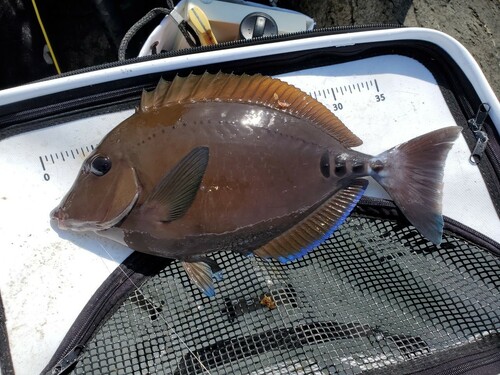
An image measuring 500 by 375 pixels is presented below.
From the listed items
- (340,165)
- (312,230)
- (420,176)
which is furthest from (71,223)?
(420,176)

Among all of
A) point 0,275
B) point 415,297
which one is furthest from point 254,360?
point 0,275

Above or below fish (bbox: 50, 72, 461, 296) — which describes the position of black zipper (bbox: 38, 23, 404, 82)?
above

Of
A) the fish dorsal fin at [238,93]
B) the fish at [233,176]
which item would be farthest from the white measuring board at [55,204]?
the fish dorsal fin at [238,93]

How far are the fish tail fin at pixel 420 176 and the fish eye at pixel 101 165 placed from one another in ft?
3.08

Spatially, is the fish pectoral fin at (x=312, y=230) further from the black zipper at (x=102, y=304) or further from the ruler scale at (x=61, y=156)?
the ruler scale at (x=61, y=156)

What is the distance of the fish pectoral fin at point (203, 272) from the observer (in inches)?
71.4

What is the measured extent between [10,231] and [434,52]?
179cm

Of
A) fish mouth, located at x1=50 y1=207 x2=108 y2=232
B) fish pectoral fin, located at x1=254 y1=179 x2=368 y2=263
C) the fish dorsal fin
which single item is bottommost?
fish mouth, located at x1=50 y1=207 x2=108 y2=232

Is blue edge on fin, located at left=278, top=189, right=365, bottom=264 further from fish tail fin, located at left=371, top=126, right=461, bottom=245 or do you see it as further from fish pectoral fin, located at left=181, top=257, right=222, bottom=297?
fish pectoral fin, located at left=181, top=257, right=222, bottom=297

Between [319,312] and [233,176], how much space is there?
0.62m

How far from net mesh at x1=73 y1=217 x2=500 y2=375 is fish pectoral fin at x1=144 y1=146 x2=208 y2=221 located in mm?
296

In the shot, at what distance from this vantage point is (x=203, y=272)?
1830 millimetres

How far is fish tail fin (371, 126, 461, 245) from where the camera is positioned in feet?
5.97

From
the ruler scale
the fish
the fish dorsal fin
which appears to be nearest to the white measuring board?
the ruler scale
